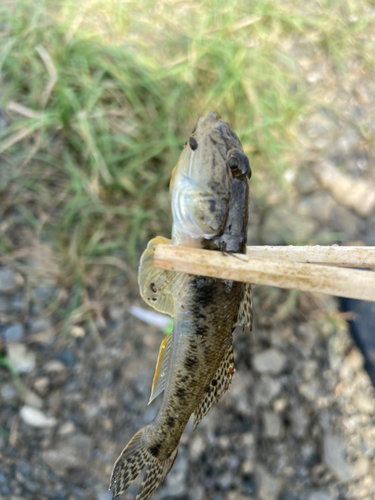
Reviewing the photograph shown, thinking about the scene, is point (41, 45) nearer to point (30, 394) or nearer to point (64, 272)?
point (64, 272)

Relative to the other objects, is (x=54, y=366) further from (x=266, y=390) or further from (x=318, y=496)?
(x=318, y=496)

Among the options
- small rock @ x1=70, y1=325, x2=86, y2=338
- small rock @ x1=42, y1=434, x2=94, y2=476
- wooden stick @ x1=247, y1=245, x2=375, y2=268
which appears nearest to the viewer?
wooden stick @ x1=247, y1=245, x2=375, y2=268

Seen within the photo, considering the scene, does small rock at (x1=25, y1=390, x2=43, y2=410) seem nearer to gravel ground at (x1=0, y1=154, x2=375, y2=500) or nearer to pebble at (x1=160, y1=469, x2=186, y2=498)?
gravel ground at (x1=0, y1=154, x2=375, y2=500)

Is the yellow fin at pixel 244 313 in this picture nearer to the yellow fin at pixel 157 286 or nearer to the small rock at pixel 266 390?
the yellow fin at pixel 157 286

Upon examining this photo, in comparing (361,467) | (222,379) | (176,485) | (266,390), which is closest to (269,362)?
(266,390)

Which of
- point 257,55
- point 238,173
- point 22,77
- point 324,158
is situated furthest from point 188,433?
point 257,55

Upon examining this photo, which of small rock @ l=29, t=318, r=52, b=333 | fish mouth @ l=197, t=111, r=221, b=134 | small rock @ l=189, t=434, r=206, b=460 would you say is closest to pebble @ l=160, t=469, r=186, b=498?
small rock @ l=189, t=434, r=206, b=460
